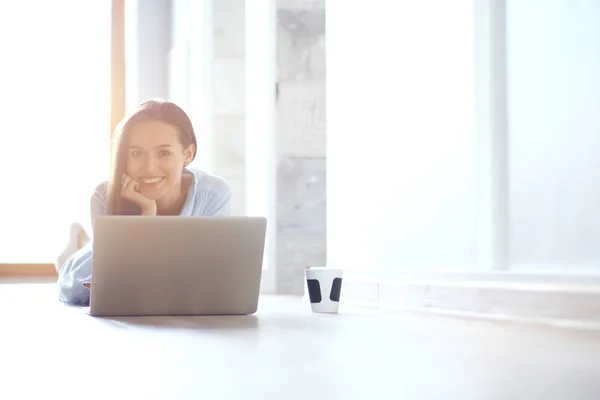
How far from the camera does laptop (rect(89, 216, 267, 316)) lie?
1909 mm

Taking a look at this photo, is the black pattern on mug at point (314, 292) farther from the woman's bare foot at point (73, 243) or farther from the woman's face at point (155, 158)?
the woman's bare foot at point (73, 243)

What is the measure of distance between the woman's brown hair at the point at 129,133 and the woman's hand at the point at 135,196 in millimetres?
16

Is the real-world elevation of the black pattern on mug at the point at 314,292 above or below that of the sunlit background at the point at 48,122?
below

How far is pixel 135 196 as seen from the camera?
288cm

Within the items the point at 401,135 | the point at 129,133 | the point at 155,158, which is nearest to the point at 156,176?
the point at 155,158

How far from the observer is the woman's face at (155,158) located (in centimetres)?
289

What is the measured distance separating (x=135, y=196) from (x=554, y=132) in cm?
147

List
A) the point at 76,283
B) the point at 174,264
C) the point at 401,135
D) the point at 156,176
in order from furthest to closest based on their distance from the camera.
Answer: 1. the point at 76,283
2. the point at 156,176
3. the point at 401,135
4. the point at 174,264

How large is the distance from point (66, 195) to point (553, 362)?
15.1ft

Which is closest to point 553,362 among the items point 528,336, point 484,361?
point 484,361

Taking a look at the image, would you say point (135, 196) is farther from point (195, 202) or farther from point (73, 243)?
point (73, 243)

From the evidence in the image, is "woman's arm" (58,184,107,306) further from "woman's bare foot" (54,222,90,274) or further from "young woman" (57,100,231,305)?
"woman's bare foot" (54,222,90,274)

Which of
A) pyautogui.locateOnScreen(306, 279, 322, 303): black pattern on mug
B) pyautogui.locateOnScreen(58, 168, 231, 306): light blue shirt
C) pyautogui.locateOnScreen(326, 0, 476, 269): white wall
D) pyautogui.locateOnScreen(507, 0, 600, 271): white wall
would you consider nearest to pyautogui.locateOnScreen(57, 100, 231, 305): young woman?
pyautogui.locateOnScreen(58, 168, 231, 306): light blue shirt

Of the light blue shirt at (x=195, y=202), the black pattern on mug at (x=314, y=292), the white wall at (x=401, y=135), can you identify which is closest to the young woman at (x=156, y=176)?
the light blue shirt at (x=195, y=202)
